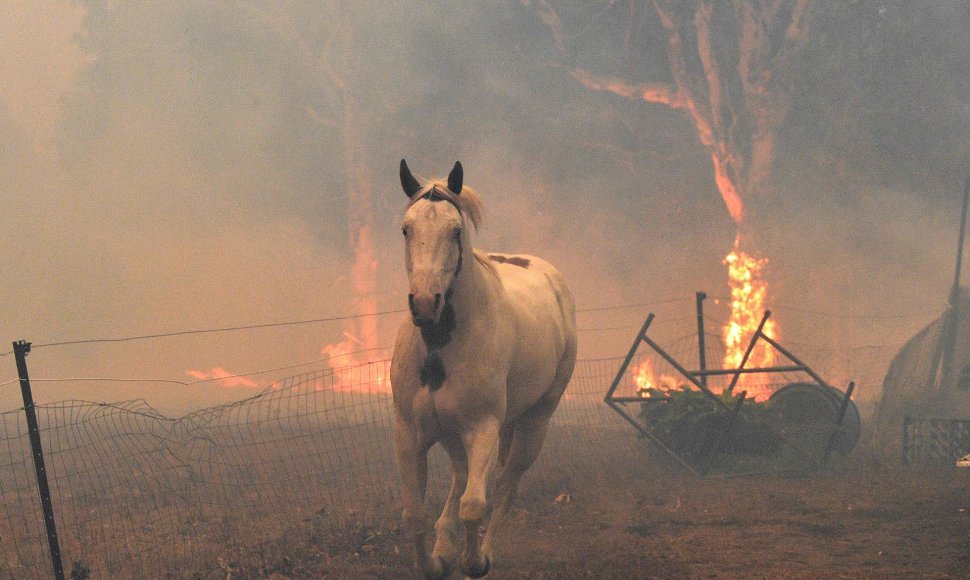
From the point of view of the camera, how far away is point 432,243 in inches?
210

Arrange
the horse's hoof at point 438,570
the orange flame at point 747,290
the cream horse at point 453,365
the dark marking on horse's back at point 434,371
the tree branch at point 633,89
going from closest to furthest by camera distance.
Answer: the cream horse at point 453,365
the dark marking on horse's back at point 434,371
the horse's hoof at point 438,570
the orange flame at point 747,290
the tree branch at point 633,89

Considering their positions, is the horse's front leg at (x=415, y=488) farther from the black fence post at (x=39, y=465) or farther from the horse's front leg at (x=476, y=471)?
the black fence post at (x=39, y=465)

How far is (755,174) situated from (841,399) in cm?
1763

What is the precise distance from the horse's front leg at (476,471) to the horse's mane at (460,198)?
128 centimetres

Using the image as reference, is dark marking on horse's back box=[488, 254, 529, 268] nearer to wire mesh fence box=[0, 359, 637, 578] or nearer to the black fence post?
wire mesh fence box=[0, 359, 637, 578]

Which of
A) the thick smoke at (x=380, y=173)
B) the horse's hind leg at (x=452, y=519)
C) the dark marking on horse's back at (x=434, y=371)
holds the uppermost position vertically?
the thick smoke at (x=380, y=173)

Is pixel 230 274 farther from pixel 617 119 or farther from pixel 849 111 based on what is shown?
pixel 849 111

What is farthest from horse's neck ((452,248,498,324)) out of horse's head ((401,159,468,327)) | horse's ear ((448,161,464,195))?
horse's ear ((448,161,464,195))

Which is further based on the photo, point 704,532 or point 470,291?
point 704,532

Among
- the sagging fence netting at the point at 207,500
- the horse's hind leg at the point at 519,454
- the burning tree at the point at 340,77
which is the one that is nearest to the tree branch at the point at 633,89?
the burning tree at the point at 340,77

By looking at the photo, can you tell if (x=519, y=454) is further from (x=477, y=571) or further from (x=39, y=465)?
(x=39, y=465)

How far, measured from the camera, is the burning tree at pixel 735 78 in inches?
1171

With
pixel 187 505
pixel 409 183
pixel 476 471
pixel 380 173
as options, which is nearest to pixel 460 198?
pixel 409 183

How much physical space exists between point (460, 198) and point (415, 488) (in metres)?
1.92
